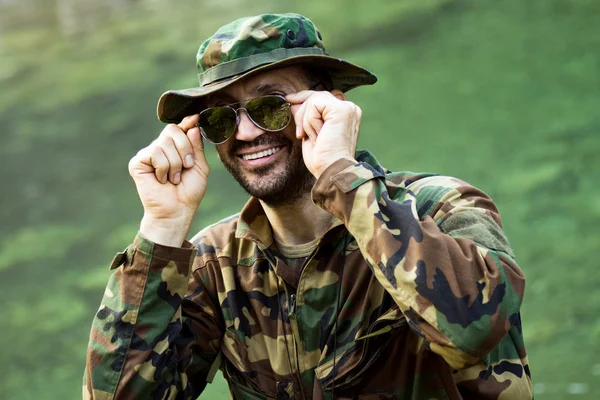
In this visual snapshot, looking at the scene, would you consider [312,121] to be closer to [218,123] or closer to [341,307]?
[218,123]

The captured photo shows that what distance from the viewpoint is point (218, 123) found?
9.82ft

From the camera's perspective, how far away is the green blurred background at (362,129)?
6.59m

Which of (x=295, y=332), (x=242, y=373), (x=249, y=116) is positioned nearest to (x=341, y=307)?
(x=295, y=332)

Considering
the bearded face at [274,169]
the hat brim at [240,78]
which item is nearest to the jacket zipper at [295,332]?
the bearded face at [274,169]

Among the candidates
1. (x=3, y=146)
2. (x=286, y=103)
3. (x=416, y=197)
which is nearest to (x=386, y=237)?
(x=416, y=197)

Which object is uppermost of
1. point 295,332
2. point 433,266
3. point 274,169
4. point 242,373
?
point 274,169

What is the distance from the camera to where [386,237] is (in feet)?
7.86

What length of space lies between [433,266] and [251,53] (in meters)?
1.00

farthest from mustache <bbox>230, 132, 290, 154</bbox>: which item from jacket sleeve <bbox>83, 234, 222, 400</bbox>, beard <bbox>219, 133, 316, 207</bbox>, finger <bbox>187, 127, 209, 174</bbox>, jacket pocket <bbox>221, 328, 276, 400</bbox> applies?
jacket pocket <bbox>221, 328, 276, 400</bbox>

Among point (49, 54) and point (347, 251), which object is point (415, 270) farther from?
point (49, 54)

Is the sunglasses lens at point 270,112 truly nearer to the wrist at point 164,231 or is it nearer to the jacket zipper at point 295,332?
the wrist at point 164,231

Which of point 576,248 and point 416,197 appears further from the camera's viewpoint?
point 576,248

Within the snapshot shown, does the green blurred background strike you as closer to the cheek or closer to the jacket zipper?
the jacket zipper

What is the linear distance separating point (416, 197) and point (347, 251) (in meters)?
0.28
